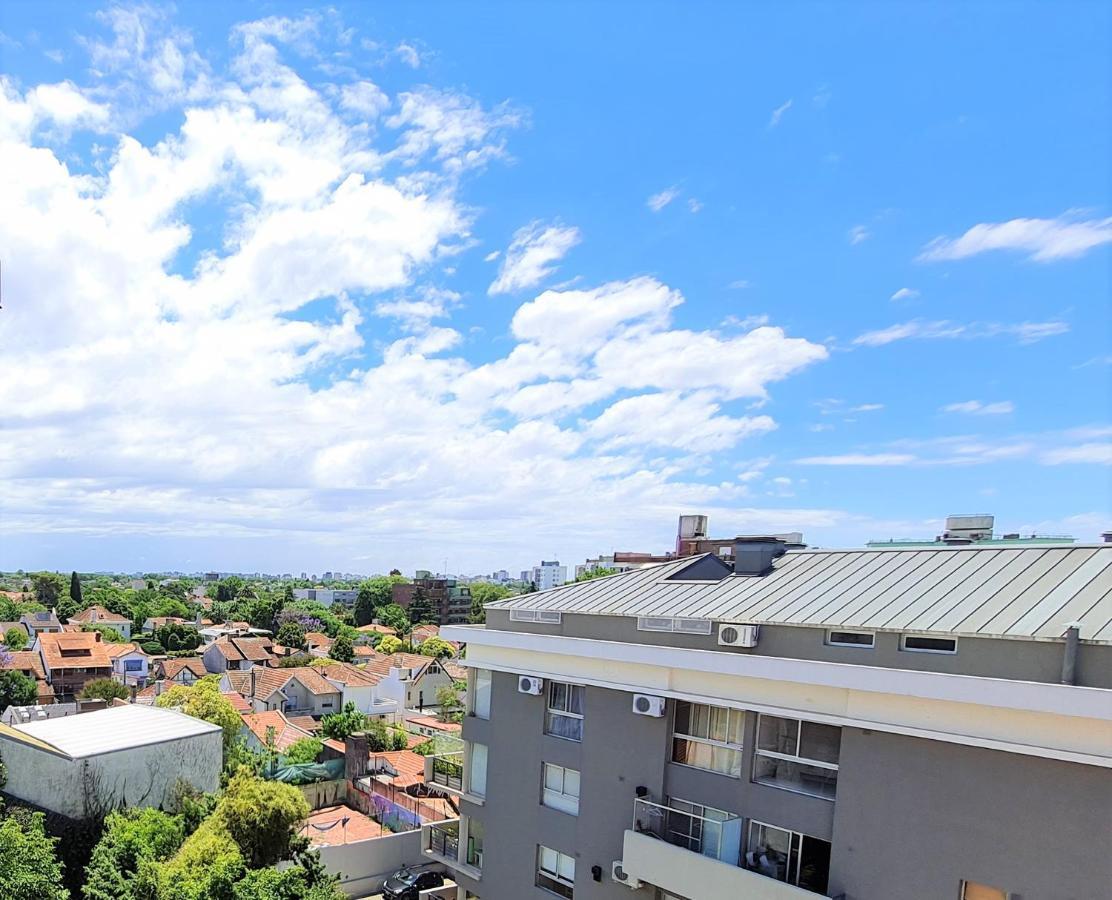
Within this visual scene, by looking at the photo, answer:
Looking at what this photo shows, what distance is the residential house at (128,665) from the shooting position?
5588 centimetres

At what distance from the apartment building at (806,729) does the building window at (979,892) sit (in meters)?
0.02

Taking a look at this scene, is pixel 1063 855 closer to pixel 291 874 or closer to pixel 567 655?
pixel 567 655

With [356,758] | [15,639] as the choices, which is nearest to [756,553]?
[356,758]

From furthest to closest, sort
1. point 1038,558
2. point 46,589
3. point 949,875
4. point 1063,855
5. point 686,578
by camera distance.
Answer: point 46,589 → point 686,578 → point 1038,558 → point 949,875 → point 1063,855

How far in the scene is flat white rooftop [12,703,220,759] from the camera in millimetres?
18250

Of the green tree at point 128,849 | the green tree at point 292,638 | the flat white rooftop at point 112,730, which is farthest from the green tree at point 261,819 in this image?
the green tree at point 292,638

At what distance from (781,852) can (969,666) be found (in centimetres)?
363

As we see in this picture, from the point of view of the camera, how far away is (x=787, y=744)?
9398 mm

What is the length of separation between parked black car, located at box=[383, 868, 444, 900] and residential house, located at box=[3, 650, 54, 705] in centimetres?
3998

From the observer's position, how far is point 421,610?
106125 millimetres

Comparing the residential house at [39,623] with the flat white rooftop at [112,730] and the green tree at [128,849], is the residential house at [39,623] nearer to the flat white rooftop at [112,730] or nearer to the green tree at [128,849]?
the flat white rooftop at [112,730]

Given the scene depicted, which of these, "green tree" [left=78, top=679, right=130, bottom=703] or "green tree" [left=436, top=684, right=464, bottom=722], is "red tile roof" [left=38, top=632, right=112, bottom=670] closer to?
"green tree" [left=78, top=679, right=130, bottom=703]

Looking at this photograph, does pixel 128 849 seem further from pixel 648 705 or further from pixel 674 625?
pixel 674 625

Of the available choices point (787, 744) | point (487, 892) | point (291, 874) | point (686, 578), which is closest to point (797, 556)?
point (686, 578)
